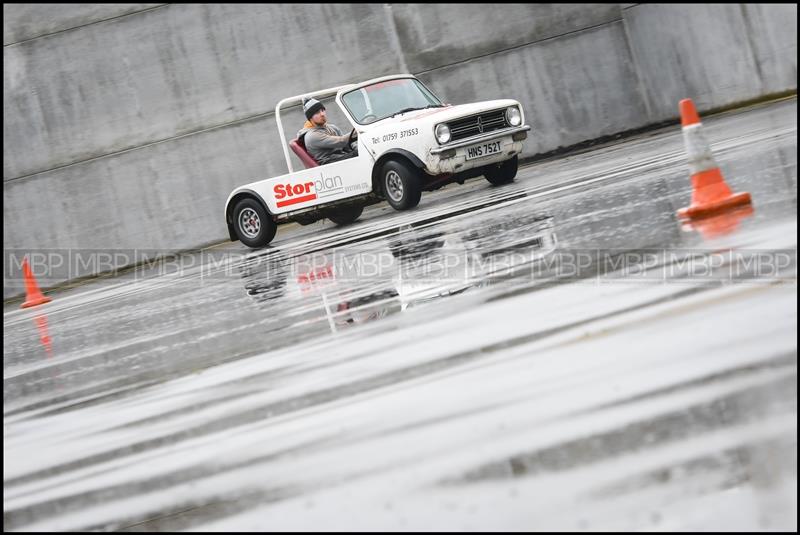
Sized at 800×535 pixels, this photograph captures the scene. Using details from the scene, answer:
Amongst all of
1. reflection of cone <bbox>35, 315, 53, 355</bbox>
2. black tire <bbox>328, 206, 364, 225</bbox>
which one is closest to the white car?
black tire <bbox>328, 206, 364, 225</bbox>

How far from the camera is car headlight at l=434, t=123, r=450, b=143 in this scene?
47.1 ft

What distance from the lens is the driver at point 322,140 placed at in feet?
51.2

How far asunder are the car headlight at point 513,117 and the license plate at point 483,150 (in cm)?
47

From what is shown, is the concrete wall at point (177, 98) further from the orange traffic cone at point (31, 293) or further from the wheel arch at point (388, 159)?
the wheel arch at point (388, 159)

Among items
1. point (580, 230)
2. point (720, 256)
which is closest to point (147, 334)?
point (580, 230)

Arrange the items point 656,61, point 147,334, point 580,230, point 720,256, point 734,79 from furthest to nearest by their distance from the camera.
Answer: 1. point 656,61
2. point 734,79
3. point 147,334
4. point 580,230
5. point 720,256

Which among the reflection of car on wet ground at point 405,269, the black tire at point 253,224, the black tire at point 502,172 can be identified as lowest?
the reflection of car on wet ground at point 405,269

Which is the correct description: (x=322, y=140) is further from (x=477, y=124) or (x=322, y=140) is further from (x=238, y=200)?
(x=477, y=124)

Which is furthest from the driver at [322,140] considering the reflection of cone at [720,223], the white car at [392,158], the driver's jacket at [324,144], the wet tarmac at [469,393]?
the reflection of cone at [720,223]

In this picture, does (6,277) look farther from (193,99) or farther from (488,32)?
(488,32)

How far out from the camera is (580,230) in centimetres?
827

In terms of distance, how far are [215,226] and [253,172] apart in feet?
3.81

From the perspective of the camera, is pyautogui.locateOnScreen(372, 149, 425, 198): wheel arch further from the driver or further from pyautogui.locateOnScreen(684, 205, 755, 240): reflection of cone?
pyautogui.locateOnScreen(684, 205, 755, 240): reflection of cone

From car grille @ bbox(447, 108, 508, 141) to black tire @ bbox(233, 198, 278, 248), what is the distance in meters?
3.05
